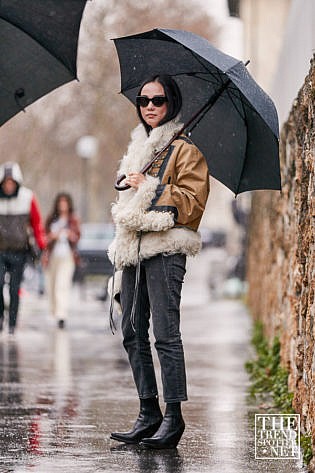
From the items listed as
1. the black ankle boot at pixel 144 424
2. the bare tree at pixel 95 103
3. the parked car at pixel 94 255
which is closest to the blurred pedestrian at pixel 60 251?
A: the parked car at pixel 94 255

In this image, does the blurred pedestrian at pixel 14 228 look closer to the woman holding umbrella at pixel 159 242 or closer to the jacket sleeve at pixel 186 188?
the woman holding umbrella at pixel 159 242

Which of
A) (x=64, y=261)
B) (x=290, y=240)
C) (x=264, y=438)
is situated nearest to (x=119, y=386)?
(x=290, y=240)

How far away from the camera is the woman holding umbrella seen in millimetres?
6785

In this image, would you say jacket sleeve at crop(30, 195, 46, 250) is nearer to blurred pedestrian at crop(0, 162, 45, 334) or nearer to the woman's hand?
blurred pedestrian at crop(0, 162, 45, 334)

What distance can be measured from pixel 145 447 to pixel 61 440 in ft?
1.90

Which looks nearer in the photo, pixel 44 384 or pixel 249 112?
pixel 249 112

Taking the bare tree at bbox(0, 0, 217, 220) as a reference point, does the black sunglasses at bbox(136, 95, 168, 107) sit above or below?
below

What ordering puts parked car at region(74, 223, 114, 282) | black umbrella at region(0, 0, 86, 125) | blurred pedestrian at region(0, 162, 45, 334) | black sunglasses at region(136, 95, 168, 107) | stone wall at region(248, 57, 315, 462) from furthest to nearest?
parked car at region(74, 223, 114, 282) → blurred pedestrian at region(0, 162, 45, 334) → black umbrella at region(0, 0, 86, 125) → black sunglasses at region(136, 95, 168, 107) → stone wall at region(248, 57, 315, 462)

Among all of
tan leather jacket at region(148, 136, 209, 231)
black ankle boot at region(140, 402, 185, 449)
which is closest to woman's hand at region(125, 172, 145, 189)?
tan leather jacket at region(148, 136, 209, 231)

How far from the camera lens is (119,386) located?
10.1m

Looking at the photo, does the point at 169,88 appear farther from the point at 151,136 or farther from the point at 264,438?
the point at 264,438

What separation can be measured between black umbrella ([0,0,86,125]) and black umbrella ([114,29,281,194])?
1.17ft

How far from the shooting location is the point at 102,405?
29.1 ft

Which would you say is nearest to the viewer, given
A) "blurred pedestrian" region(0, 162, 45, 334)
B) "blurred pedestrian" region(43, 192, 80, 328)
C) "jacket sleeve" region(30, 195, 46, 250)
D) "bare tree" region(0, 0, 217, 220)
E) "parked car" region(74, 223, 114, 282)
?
"blurred pedestrian" region(0, 162, 45, 334)
